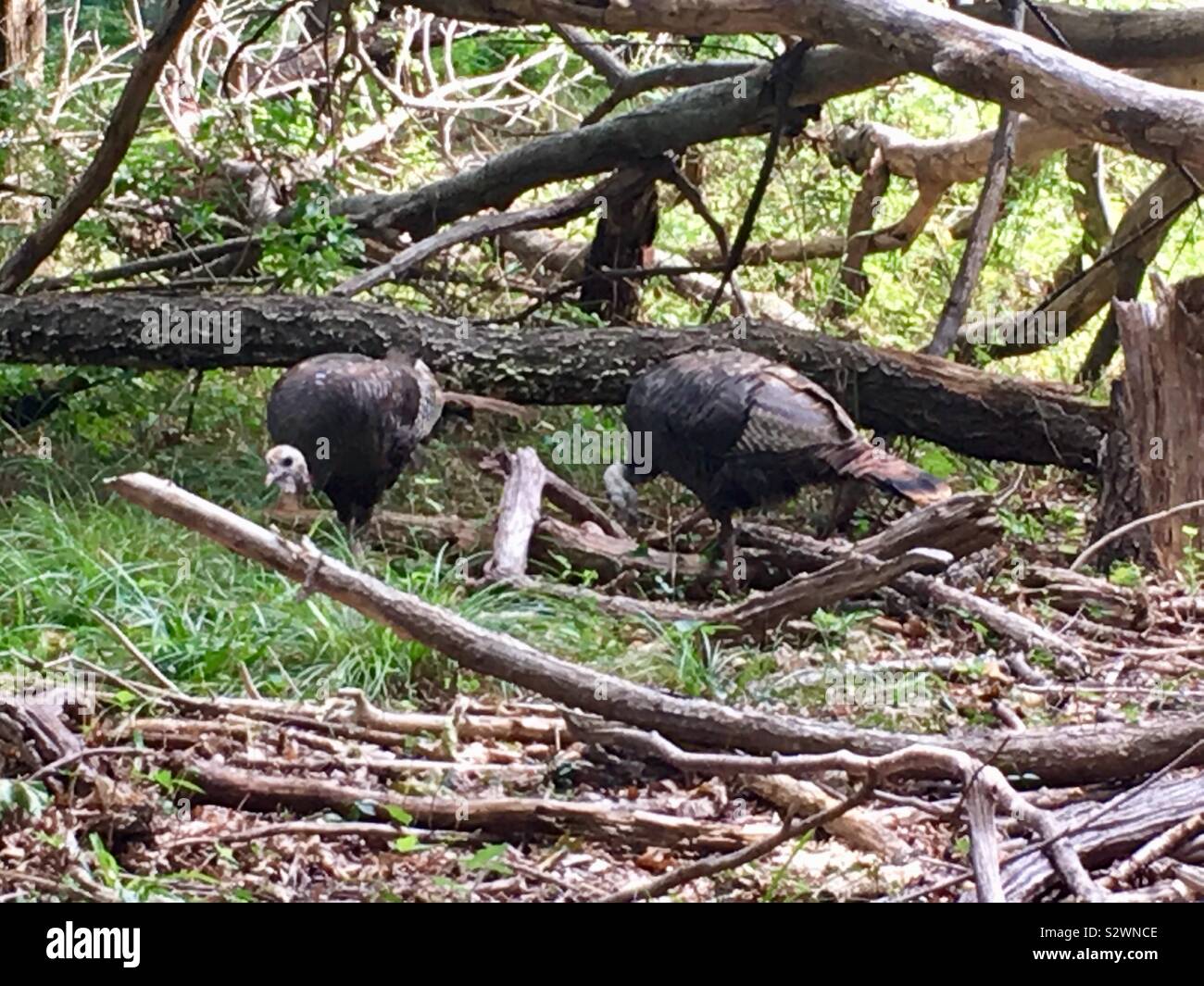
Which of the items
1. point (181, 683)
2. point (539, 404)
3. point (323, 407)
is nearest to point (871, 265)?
point (539, 404)

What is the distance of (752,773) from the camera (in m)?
3.07

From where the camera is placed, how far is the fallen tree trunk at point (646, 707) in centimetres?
318

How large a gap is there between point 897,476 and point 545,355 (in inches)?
75.2

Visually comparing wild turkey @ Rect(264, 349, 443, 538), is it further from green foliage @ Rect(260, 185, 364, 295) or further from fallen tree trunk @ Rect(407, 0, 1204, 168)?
fallen tree trunk @ Rect(407, 0, 1204, 168)

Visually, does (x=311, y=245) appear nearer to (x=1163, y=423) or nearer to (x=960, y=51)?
(x=960, y=51)

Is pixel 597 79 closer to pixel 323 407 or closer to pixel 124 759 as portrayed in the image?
pixel 323 407

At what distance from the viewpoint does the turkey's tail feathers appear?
4855mm

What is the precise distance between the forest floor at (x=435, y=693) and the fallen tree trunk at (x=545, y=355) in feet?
0.86

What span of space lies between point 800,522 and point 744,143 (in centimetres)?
362

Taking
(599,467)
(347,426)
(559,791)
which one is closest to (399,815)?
(559,791)

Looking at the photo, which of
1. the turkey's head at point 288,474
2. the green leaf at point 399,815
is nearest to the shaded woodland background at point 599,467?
the green leaf at point 399,815

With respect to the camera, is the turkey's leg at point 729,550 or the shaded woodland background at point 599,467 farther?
the turkey's leg at point 729,550

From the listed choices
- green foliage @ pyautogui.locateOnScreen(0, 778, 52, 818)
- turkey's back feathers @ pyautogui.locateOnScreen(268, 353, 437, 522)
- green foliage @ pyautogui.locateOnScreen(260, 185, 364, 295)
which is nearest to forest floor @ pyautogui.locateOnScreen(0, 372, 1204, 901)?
green foliage @ pyautogui.locateOnScreen(0, 778, 52, 818)

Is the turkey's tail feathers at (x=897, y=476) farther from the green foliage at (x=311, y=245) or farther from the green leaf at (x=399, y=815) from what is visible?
the green foliage at (x=311, y=245)
